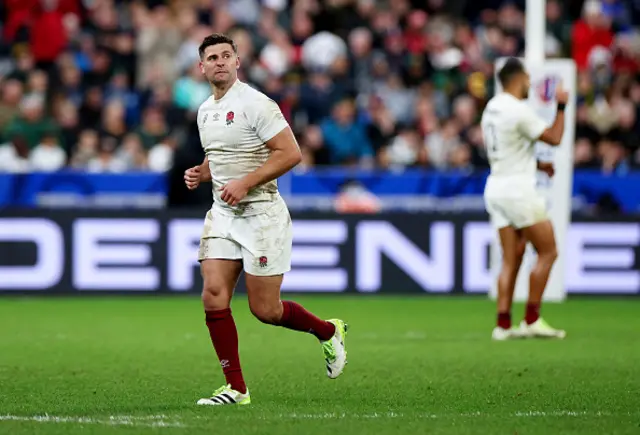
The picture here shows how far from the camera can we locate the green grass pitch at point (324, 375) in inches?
291

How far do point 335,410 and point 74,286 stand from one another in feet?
31.9

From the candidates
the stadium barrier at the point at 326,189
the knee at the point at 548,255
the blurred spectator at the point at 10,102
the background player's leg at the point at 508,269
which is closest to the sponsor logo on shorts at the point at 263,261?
the background player's leg at the point at 508,269

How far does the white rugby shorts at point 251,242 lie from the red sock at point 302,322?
13.5 inches

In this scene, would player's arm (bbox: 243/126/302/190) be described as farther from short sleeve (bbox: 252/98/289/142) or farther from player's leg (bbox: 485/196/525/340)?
player's leg (bbox: 485/196/525/340)

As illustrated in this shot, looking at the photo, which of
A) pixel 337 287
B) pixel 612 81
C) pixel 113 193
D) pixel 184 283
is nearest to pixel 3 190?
pixel 113 193

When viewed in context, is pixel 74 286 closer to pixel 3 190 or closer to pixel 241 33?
pixel 3 190

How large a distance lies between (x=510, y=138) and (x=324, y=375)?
11.1 ft

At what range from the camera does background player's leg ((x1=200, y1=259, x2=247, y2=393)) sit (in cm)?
829

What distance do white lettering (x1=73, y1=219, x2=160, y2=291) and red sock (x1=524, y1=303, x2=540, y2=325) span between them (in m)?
6.05

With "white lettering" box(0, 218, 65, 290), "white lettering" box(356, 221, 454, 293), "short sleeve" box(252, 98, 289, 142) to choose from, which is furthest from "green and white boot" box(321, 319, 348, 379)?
"white lettering" box(0, 218, 65, 290)

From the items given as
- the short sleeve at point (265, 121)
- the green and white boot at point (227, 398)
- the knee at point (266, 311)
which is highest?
the short sleeve at point (265, 121)

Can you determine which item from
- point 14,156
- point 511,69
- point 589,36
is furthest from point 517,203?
point 589,36

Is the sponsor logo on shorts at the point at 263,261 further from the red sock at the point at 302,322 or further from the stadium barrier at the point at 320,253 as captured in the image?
the stadium barrier at the point at 320,253

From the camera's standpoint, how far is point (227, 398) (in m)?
8.17
